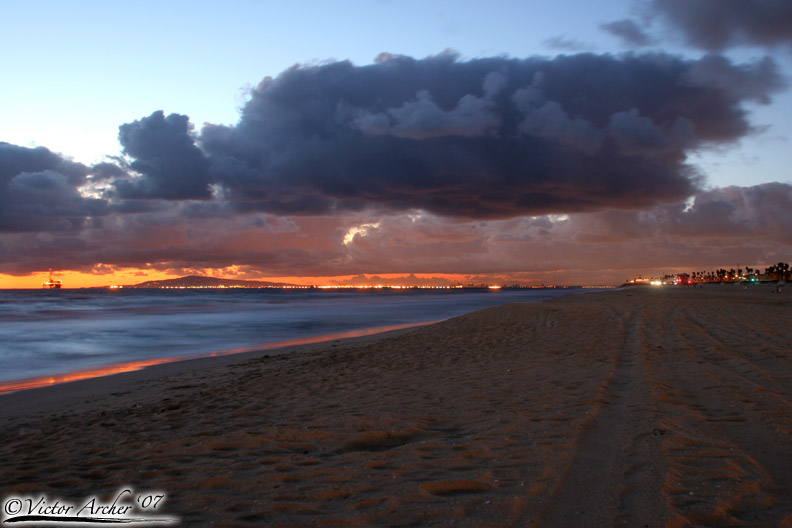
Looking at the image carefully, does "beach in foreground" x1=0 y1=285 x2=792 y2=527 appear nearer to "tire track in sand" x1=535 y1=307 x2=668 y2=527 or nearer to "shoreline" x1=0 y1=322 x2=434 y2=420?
"tire track in sand" x1=535 y1=307 x2=668 y2=527

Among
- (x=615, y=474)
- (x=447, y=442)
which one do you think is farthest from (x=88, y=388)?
(x=615, y=474)

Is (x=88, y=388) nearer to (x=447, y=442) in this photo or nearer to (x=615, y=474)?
(x=447, y=442)

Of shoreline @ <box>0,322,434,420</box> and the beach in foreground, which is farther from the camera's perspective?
shoreline @ <box>0,322,434,420</box>

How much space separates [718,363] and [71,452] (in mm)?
11053

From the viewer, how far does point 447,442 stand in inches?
224

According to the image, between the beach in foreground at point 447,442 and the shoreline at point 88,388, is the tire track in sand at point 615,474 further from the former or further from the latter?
the shoreline at point 88,388

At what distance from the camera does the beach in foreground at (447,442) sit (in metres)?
4.00

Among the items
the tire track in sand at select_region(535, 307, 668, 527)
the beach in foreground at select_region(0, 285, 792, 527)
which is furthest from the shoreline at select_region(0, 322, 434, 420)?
the tire track in sand at select_region(535, 307, 668, 527)

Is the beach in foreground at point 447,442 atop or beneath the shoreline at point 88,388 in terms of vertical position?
atop

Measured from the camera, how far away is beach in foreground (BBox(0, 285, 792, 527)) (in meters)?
4.00

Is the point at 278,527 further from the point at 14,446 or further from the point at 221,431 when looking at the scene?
the point at 14,446

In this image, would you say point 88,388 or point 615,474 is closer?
point 615,474

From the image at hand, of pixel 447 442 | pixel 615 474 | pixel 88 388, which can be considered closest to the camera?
pixel 615 474

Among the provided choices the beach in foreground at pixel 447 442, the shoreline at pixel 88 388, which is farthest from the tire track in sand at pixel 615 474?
the shoreline at pixel 88 388
